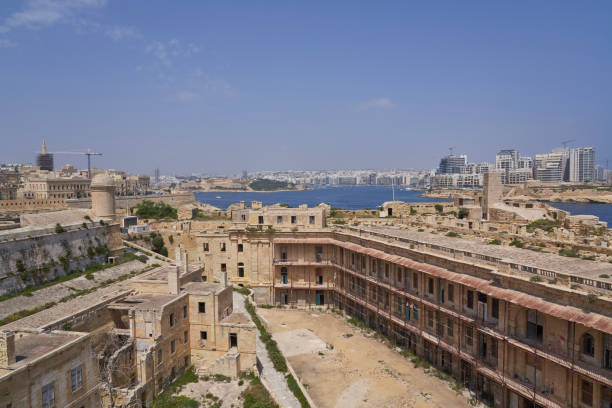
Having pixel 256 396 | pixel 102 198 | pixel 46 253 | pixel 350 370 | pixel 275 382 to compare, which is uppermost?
pixel 102 198

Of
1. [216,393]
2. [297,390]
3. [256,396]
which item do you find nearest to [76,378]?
[216,393]

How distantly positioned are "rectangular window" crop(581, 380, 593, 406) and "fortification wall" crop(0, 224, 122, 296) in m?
35.8

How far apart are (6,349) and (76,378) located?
13.7 feet

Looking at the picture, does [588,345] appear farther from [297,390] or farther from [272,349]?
[272,349]

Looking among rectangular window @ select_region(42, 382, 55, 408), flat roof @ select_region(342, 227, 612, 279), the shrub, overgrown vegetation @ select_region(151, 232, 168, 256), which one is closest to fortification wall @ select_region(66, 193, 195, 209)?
overgrown vegetation @ select_region(151, 232, 168, 256)

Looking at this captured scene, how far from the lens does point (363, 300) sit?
4369cm

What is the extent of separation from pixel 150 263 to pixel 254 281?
1237 cm

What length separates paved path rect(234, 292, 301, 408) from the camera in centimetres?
2886

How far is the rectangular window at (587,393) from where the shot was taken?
22359 mm

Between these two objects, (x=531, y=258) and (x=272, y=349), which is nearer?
(x=531, y=258)

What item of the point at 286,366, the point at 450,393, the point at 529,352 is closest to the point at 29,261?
the point at 286,366

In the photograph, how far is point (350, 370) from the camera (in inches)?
1355

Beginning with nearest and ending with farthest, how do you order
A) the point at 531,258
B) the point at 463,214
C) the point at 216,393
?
1. the point at 216,393
2. the point at 531,258
3. the point at 463,214

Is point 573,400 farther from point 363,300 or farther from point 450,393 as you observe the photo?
point 363,300
